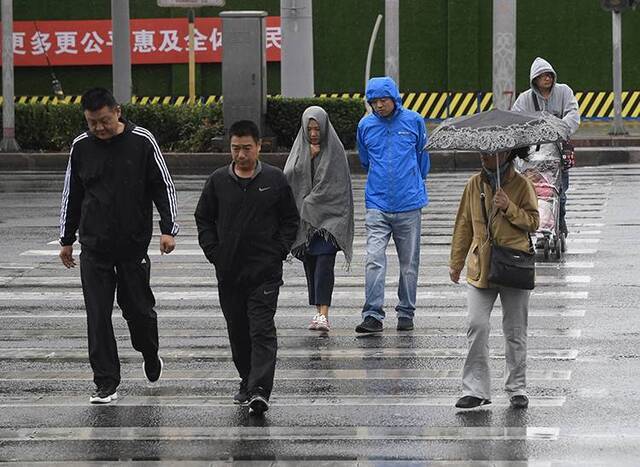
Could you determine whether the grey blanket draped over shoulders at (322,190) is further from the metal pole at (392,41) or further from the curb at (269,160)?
the metal pole at (392,41)

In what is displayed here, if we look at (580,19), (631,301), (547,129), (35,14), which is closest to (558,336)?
(631,301)

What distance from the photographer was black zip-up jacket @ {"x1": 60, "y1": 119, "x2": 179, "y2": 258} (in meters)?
8.96

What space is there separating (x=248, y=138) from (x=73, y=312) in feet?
13.5

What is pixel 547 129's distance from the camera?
346 inches

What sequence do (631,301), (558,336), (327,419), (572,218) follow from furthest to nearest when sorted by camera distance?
(572,218) < (631,301) < (558,336) < (327,419)

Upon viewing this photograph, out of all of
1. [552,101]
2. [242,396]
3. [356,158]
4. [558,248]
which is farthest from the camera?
[356,158]

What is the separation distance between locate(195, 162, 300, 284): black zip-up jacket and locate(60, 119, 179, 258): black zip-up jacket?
34 centimetres

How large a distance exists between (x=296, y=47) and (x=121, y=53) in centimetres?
334

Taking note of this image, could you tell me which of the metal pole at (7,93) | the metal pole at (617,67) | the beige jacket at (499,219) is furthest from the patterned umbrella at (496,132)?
the metal pole at (617,67)

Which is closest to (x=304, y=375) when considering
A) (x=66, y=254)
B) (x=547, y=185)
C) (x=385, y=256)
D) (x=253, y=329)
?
(x=253, y=329)

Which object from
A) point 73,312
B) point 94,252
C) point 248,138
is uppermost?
point 248,138

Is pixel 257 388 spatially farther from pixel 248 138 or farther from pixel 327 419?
pixel 248 138

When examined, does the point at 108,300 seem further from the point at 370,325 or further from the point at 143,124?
the point at 143,124

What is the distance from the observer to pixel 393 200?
11320 mm
